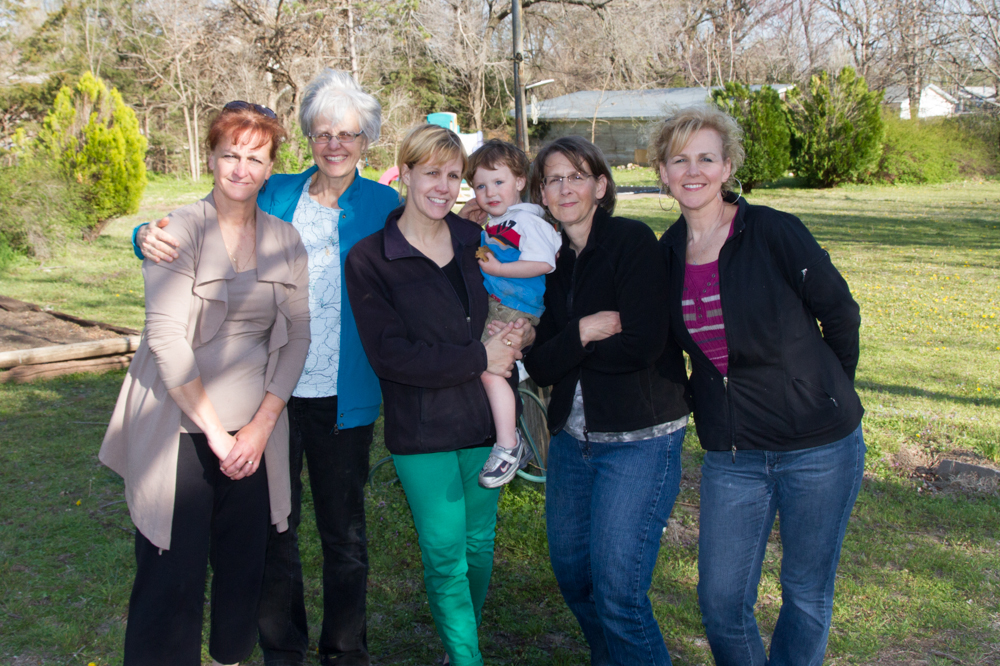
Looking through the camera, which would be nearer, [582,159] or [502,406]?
[582,159]

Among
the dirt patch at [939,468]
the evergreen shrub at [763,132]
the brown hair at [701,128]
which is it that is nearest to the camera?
the brown hair at [701,128]

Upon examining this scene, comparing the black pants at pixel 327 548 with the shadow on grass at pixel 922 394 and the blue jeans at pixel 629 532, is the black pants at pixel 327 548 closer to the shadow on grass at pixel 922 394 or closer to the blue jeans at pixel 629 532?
the blue jeans at pixel 629 532

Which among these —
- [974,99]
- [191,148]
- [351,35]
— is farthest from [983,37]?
[191,148]

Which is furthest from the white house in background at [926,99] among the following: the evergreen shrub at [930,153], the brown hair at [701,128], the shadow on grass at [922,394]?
the brown hair at [701,128]

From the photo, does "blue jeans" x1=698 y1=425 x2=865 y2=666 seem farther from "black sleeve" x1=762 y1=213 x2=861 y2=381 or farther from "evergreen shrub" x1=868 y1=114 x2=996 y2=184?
"evergreen shrub" x1=868 y1=114 x2=996 y2=184

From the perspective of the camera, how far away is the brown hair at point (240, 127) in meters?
2.49

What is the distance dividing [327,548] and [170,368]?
102 cm

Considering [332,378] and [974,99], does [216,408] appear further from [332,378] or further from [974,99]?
[974,99]

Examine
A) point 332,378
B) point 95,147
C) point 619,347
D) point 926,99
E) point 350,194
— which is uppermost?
point 926,99

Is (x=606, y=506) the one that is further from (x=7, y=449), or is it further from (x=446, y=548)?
(x=7, y=449)

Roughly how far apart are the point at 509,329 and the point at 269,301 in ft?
2.71

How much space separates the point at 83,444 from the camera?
18.1 ft

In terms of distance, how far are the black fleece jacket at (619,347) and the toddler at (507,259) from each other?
0.50ft

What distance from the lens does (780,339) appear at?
2.38m
